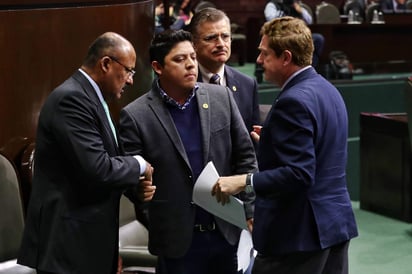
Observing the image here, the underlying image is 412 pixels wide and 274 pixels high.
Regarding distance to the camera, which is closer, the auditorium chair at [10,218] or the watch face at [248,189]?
the watch face at [248,189]

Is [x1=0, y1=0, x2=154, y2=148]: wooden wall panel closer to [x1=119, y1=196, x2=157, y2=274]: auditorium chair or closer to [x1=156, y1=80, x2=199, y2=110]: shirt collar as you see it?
[x1=119, y1=196, x2=157, y2=274]: auditorium chair

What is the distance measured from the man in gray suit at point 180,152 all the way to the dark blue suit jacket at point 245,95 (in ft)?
1.70

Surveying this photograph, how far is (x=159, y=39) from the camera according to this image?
380cm

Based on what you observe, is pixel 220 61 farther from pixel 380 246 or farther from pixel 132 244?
pixel 380 246

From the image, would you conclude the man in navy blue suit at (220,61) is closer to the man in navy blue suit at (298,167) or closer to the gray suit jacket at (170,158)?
the gray suit jacket at (170,158)

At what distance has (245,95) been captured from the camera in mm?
4328

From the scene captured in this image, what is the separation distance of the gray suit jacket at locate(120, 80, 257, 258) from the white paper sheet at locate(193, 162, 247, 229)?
71 millimetres

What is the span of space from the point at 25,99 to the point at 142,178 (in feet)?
5.80

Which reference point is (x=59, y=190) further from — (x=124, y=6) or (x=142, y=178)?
(x=124, y=6)

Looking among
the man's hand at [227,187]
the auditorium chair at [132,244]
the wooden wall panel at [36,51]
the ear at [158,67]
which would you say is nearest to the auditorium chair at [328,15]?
the wooden wall panel at [36,51]

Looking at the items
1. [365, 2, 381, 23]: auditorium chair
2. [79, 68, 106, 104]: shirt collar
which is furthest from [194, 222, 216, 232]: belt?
[365, 2, 381, 23]: auditorium chair

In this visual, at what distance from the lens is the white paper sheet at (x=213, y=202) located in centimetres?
354

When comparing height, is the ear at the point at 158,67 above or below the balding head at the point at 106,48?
below

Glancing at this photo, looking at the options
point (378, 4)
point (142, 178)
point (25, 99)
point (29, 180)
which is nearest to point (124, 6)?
point (25, 99)
